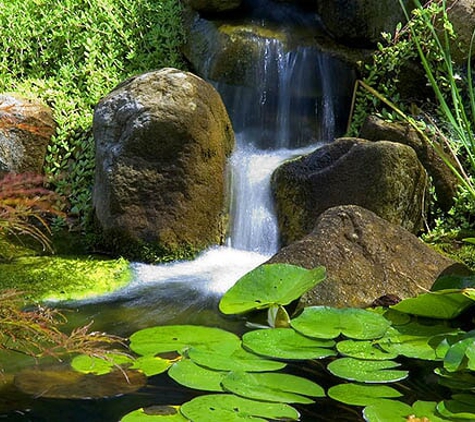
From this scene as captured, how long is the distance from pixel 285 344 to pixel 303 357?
0.18m

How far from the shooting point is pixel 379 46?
24.1 feet

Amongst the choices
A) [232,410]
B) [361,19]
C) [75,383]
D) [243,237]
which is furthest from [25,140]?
[232,410]

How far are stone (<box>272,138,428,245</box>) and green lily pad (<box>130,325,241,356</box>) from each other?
79.5 inches

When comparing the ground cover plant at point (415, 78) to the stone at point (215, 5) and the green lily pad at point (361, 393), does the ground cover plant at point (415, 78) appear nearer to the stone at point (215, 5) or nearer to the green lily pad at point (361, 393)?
the stone at point (215, 5)

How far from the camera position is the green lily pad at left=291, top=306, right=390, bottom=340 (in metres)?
4.39

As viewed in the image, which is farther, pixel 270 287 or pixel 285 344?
pixel 270 287

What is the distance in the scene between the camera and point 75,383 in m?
3.92

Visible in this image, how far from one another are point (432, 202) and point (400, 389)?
2.99 m

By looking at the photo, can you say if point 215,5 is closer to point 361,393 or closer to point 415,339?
point 415,339

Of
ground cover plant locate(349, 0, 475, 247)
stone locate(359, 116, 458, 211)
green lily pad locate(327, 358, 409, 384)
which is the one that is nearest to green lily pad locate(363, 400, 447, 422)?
green lily pad locate(327, 358, 409, 384)

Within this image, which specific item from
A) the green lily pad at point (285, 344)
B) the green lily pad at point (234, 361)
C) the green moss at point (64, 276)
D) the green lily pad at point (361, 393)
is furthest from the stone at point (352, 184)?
the green lily pad at point (361, 393)

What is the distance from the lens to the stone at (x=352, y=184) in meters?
6.15

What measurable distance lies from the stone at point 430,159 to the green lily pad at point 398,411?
327 centimetres

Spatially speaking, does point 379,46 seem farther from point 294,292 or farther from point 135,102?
point 294,292
